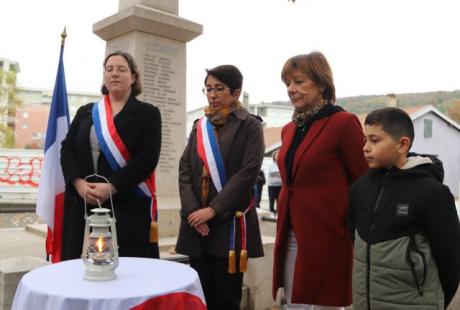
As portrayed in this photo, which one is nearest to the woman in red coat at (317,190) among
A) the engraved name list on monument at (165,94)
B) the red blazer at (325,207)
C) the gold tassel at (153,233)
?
the red blazer at (325,207)

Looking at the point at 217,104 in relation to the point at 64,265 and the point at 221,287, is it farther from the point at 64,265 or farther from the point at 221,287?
the point at 64,265

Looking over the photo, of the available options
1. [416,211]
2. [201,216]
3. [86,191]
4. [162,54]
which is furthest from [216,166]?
[162,54]

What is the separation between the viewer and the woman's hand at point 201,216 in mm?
2859

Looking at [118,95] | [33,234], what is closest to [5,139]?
[33,234]

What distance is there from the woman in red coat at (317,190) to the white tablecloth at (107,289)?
2.25 ft

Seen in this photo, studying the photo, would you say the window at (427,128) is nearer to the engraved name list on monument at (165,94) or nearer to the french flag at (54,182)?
the engraved name list on monument at (165,94)

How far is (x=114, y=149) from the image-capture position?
10.2ft

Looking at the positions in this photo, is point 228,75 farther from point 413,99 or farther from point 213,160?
point 413,99

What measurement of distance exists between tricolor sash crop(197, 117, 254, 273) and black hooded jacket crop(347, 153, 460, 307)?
0.80 m

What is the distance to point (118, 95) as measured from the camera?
Result: 3.27m

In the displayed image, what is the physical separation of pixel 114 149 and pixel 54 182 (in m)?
1.07

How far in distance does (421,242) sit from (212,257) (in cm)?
127

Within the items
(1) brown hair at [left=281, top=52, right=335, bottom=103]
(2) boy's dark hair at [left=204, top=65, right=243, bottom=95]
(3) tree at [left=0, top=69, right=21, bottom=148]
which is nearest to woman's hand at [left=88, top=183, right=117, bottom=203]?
(2) boy's dark hair at [left=204, top=65, right=243, bottom=95]

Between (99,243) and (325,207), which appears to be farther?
(325,207)
